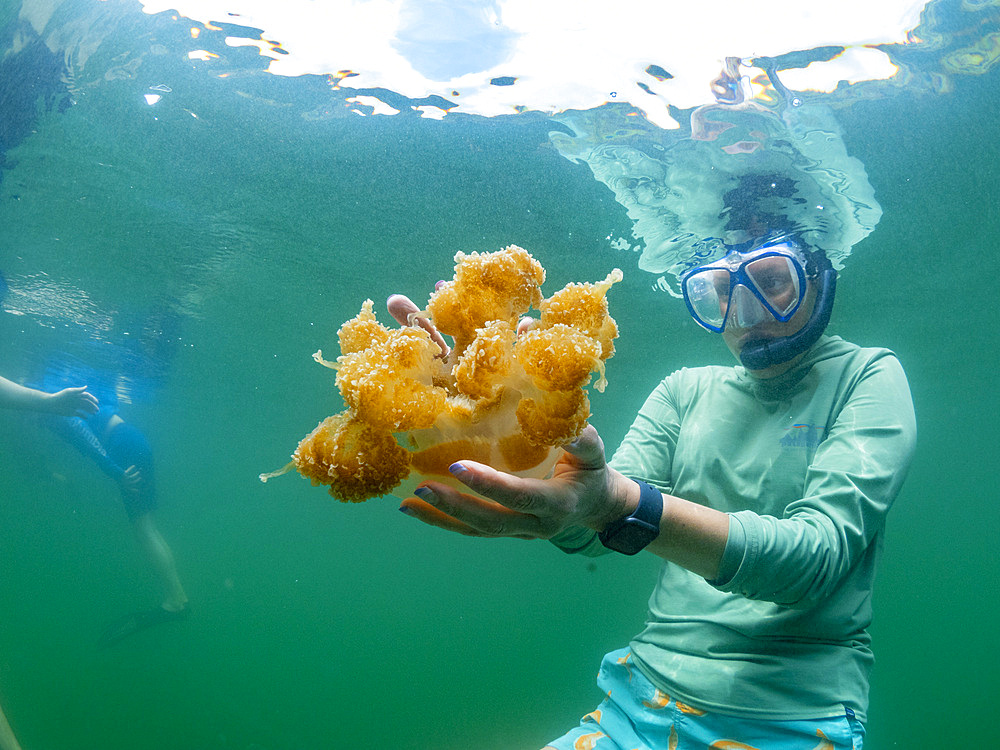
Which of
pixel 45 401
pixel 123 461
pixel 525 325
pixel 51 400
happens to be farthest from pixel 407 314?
pixel 123 461

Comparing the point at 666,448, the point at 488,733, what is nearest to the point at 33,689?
the point at 488,733

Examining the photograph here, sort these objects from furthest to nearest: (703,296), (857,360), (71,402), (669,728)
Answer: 1. (71,402)
2. (703,296)
3. (857,360)
4. (669,728)

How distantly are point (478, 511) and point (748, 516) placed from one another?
45.8 inches

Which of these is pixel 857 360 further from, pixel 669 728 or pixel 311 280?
pixel 311 280

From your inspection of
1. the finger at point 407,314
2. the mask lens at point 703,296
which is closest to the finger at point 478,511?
the finger at point 407,314

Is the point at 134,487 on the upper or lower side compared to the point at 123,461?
upper

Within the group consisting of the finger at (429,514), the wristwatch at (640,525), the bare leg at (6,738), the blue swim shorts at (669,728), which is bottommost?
the bare leg at (6,738)

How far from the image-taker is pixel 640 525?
1.86 meters

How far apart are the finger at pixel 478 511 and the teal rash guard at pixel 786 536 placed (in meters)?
0.85

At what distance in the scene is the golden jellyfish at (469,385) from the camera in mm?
1364

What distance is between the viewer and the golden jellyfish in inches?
53.7

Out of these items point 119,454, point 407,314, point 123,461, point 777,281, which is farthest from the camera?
point 119,454

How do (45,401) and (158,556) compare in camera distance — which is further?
(45,401)

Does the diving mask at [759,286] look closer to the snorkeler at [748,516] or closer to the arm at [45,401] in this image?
the snorkeler at [748,516]
